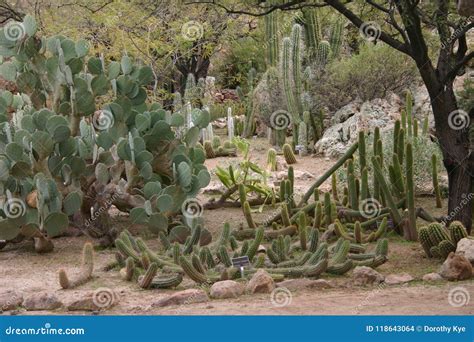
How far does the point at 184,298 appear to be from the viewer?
5000 millimetres

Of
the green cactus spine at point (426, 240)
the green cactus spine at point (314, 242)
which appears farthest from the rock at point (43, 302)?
the green cactus spine at point (426, 240)

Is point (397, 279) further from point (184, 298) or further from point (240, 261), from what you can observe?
point (184, 298)

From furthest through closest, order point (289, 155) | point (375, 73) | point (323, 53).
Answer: point (323, 53) < point (375, 73) < point (289, 155)

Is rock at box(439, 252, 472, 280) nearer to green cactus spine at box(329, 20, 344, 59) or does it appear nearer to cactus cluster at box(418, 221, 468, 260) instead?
cactus cluster at box(418, 221, 468, 260)

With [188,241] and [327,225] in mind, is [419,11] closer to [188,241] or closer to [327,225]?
[327,225]

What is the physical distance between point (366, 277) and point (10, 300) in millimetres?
2266

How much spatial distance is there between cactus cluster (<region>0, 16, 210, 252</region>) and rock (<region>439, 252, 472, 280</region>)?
245cm

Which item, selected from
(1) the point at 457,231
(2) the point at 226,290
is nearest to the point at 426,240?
(1) the point at 457,231

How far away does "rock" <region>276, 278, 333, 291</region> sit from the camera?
5.35 metres

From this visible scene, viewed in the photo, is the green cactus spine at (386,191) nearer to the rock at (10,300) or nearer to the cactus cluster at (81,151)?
the cactus cluster at (81,151)

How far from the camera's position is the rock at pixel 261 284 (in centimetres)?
527

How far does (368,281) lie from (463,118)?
216cm

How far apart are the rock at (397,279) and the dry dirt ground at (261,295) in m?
0.05

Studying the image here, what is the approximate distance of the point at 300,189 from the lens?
1010 cm
